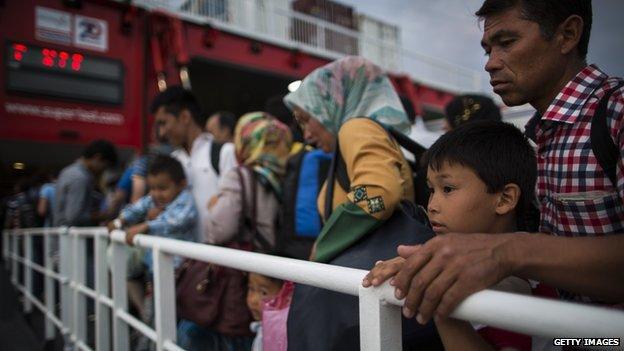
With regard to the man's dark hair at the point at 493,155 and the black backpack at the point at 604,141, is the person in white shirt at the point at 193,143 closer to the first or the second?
the man's dark hair at the point at 493,155

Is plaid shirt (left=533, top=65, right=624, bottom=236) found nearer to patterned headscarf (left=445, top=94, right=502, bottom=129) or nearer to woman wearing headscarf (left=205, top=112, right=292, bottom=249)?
woman wearing headscarf (left=205, top=112, right=292, bottom=249)

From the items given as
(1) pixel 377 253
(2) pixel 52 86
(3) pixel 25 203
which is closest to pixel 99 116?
(2) pixel 52 86

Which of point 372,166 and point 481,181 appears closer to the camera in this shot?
point 481,181

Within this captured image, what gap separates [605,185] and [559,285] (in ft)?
0.68

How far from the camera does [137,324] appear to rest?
1.49 m

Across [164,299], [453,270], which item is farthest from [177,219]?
[453,270]

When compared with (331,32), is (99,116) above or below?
below

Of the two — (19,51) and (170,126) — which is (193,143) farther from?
(19,51)

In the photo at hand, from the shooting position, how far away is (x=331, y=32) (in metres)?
8.05

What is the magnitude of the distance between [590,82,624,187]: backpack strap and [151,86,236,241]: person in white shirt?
162cm

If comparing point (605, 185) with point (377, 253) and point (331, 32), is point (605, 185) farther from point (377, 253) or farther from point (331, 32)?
point (331, 32)

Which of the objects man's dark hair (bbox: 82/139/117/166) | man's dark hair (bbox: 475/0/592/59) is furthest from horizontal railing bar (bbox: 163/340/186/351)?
man's dark hair (bbox: 82/139/117/166)

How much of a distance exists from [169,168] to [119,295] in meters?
0.57

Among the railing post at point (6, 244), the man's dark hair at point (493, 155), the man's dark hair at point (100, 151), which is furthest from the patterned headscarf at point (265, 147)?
the railing post at point (6, 244)
